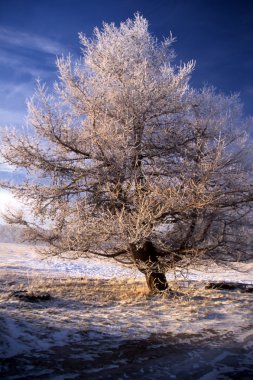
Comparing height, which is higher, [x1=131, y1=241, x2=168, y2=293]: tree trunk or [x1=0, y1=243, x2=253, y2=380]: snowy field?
[x1=131, y1=241, x2=168, y2=293]: tree trunk

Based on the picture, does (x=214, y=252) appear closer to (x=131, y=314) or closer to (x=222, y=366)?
(x=131, y=314)

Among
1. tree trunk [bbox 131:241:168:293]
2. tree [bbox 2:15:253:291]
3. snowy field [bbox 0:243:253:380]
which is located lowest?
snowy field [bbox 0:243:253:380]

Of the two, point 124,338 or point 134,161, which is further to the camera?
point 134,161

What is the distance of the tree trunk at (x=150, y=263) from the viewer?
30.9 ft

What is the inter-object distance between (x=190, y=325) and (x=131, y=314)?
1274 mm

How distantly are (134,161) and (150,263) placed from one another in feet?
9.80

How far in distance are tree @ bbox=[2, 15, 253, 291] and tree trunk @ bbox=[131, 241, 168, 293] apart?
37 millimetres

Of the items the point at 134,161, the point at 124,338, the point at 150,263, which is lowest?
the point at 124,338

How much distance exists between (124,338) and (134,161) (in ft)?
15.1

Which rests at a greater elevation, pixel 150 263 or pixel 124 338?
pixel 150 263

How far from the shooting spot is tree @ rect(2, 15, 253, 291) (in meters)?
8.45

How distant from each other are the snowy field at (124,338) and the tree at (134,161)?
5.05 feet

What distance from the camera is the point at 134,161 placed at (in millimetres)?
8953

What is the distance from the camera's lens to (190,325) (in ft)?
22.1
